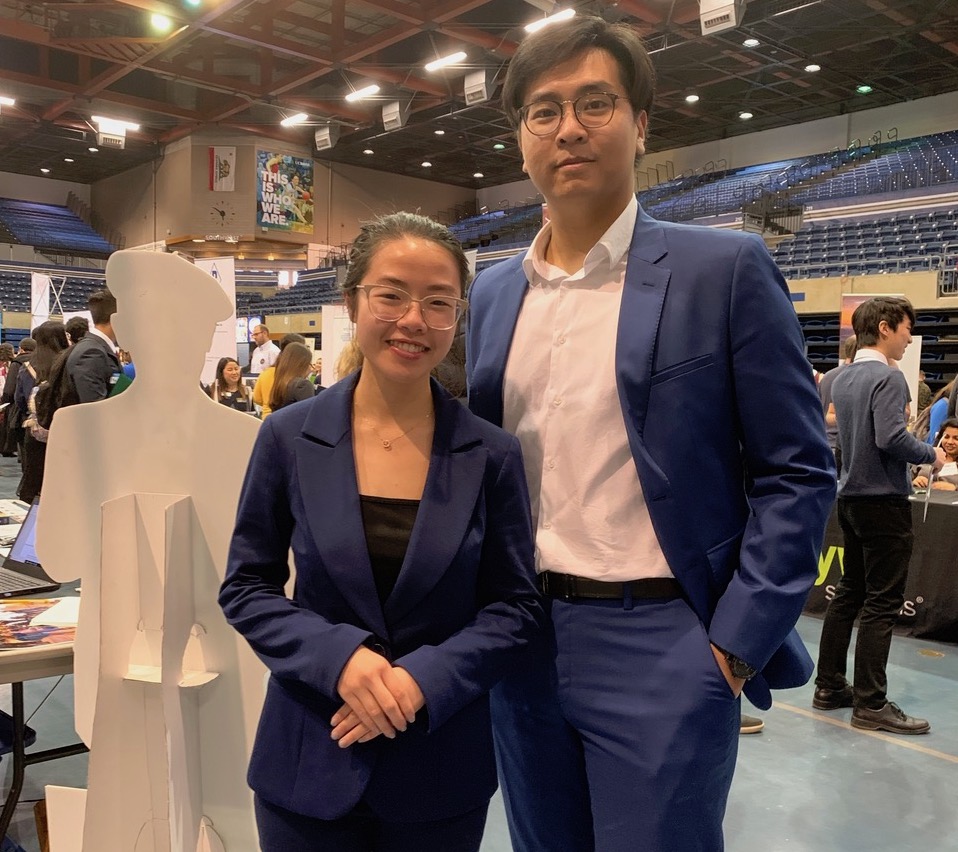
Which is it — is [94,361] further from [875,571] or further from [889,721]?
[889,721]

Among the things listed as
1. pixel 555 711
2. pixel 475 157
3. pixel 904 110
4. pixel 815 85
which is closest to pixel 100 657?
pixel 555 711

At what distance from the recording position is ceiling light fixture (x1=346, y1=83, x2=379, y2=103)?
14.2 metres

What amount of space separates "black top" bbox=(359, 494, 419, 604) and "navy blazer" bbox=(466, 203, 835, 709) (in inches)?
13.3

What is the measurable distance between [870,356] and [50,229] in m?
23.2

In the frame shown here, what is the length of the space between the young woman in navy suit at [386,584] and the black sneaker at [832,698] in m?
2.78

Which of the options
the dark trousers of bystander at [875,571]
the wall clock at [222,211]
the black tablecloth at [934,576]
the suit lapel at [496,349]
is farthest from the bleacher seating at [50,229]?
the suit lapel at [496,349]

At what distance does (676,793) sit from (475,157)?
20398 millimetres

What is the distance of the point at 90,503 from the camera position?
165 cm

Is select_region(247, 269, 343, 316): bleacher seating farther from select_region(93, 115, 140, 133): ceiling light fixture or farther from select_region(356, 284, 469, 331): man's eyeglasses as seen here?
select_region(356, 284, 469, 331): man's eyeglasses

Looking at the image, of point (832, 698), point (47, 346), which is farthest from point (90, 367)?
point (832, 698)

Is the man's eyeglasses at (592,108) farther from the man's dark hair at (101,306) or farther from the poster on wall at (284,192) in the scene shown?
the poster on wall at (284,192)

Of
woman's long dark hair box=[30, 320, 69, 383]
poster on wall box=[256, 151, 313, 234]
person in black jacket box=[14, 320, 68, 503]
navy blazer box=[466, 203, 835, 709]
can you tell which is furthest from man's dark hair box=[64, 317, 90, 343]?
poster on wall box=[256, 151, 313, 234]

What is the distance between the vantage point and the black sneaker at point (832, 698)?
3492 mm

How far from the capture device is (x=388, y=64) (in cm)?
1387
